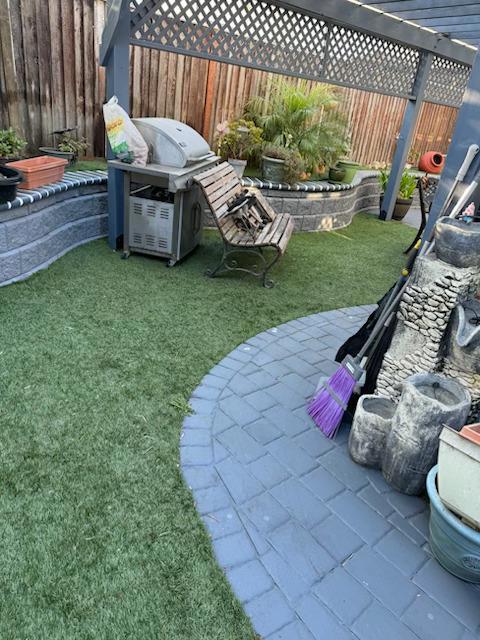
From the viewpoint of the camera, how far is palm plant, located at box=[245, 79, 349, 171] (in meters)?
6.28

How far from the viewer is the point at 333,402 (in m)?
2.40

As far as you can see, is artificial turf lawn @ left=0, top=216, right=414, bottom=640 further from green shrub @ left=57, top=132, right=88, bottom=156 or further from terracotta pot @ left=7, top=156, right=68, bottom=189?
green shrub @ left=57, top=132, right=88, bottom=156

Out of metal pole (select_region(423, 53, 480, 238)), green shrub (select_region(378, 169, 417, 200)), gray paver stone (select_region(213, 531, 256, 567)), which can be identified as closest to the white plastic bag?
metal pole (select_region(423, 53, 480, 238))

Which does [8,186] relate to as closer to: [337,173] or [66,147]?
[66,147]

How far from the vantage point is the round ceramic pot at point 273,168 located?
18.9 ft

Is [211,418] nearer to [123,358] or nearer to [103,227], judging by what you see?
[123,358]

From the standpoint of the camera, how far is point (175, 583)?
1.56 meters

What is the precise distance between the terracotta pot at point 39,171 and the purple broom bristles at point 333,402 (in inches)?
116

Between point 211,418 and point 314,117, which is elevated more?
point 314,117

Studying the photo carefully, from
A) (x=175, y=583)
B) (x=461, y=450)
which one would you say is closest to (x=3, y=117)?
(x=175, y=583)

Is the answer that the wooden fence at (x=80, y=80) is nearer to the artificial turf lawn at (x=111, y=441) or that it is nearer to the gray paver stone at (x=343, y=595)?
the artificial turf lawn at (x=111, y=441)

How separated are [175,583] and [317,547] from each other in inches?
22.7

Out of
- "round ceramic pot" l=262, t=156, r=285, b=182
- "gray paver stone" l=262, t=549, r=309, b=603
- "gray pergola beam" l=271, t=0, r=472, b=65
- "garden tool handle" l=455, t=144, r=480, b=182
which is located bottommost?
"gray paver stone" l=262, t=549, r=309, b=603

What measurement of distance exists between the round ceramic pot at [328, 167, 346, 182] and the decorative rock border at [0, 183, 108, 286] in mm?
3595
